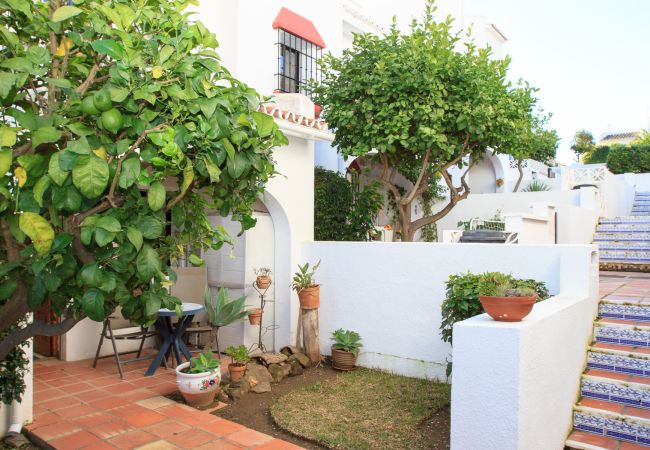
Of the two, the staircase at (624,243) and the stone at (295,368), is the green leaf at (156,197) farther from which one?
Result: the staircase at (624,243)

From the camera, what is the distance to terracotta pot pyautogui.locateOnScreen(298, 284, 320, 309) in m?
7.50

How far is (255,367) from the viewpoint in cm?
662

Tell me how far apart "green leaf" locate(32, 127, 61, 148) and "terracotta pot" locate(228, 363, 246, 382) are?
491 cm

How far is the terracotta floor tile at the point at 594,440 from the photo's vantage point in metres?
4.44

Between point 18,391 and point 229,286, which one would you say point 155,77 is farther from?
point 229,286

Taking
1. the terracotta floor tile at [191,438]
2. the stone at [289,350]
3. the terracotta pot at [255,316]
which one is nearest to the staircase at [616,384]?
the terracotta floor tile at [191,438]

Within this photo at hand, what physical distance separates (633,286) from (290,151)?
229 inches

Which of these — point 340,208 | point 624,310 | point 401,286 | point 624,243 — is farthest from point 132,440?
point 624,243

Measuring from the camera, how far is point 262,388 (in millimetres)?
6289

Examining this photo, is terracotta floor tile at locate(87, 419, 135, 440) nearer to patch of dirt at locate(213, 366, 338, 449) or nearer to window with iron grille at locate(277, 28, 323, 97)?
patch of dirt at locate(213, 366, 338, 449)

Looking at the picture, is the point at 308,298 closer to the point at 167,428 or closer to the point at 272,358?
the point at 272,358

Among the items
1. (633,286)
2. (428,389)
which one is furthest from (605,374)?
(633,286)

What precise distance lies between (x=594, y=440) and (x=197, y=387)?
4.17 meters

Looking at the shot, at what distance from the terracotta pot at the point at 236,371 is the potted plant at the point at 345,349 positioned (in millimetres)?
1573
